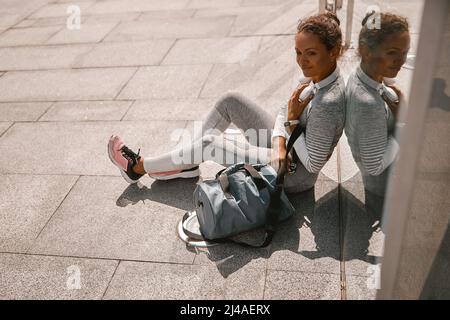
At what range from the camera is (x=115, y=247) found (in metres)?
2.99

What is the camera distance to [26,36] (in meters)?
7.25

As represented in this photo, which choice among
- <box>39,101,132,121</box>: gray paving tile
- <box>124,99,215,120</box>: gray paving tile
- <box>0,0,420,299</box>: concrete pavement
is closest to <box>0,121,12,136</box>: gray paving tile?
<box>0,0,420,299</box>: concrete pavement

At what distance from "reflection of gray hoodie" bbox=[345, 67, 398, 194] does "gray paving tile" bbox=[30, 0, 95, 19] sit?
722 centimetres

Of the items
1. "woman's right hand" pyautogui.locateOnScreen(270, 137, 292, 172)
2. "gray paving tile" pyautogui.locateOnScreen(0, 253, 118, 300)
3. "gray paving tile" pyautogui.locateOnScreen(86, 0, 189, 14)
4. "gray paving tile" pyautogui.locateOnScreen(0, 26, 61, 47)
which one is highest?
"woman's right hand" pyautogui.locateOnScreen(270, 137, 292, 172)

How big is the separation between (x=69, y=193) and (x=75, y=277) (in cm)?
101

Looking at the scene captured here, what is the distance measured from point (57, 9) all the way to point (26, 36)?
60.4 inches

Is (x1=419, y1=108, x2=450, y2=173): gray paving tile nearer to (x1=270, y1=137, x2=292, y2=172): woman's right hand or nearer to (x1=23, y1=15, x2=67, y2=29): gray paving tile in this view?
(x1=270, y1=137, x2=292, y2=172): woman's right hand

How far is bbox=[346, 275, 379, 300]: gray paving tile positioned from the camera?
Answer: 2.30 metres

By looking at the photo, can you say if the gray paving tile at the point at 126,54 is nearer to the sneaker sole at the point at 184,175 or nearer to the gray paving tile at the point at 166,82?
the gray paving tile at the point at 166,82

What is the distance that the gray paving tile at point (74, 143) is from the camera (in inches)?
155

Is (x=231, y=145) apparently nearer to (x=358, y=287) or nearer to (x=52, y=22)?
(x=358, y=287)

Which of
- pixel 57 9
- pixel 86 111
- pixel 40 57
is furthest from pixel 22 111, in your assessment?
pixel 57 9
